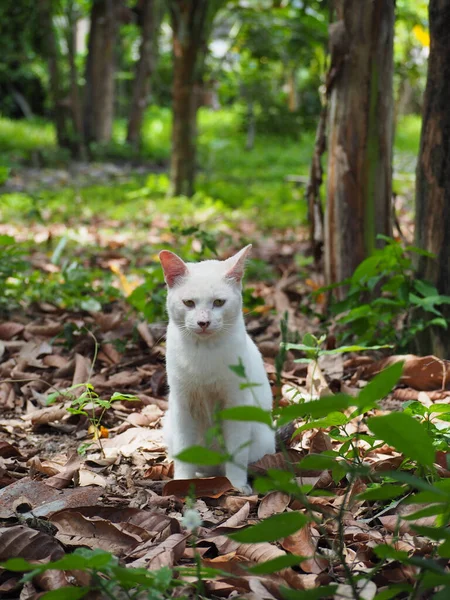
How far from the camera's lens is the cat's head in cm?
296

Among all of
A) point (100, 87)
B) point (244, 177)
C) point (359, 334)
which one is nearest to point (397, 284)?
point (359, 334)

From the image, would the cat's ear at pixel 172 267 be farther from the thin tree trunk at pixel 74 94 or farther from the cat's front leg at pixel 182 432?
the thin tree trunk at pixel 74 94

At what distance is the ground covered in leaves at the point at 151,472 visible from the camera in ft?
6.93

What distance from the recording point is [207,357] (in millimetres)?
2990

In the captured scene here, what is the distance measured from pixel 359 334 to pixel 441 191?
88 cm

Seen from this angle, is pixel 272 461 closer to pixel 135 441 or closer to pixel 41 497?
pixel 135 441

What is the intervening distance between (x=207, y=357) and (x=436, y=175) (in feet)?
5.79

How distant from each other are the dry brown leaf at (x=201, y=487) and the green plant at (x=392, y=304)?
1448 mm

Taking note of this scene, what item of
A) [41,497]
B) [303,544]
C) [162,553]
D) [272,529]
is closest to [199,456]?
[272,529]

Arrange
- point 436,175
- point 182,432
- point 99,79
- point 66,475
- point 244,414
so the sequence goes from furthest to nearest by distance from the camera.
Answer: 1. point 99,79
2. point 436,175
3. point 182,432
4. point 66,475
5. point 244,414

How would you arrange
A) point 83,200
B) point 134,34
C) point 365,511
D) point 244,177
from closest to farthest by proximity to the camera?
1. point 365,511
2. point 83,200
3. point 244,177
4. point 134,34

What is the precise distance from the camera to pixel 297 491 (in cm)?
161

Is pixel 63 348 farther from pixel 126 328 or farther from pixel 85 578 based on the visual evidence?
pixel 85 578

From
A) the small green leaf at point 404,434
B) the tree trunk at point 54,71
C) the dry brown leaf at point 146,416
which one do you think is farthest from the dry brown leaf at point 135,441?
the tree trunk at point 54,71
